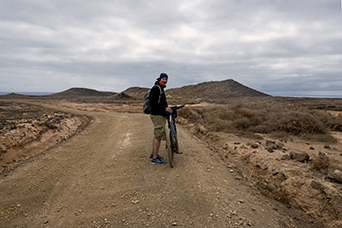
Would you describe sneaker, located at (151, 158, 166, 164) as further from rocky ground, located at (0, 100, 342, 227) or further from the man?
rocky ground, located at (0, 100, 342, 227)

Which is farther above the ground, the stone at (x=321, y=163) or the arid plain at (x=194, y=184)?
the stone at (x=321, y=163)

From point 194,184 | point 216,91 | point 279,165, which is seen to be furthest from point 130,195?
point 216,91

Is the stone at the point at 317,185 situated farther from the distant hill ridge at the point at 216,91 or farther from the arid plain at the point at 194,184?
the distant hill ridge at the point at 216,91

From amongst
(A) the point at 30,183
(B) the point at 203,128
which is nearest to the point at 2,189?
(A) the point at 30,183

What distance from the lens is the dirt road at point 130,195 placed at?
310cm

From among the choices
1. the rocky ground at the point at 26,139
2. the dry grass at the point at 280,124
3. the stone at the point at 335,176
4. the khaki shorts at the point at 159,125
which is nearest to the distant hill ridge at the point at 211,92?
the dry grass at the point at 280,124

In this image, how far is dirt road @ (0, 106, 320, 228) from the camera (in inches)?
122

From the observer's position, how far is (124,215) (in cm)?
315

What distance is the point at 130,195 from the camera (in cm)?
369

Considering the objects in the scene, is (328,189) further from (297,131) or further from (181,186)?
(297,131)

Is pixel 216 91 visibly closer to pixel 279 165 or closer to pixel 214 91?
pixel 214 91

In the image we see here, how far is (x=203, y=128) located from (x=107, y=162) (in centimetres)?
640

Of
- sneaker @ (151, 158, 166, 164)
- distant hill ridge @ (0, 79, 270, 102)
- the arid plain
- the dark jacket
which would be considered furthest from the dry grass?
distant hill ridge @ (0, 79, 270, 102)

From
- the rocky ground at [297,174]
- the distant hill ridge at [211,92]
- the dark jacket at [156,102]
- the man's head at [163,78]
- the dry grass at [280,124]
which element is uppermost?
the distant hill ridge at [211,92]
